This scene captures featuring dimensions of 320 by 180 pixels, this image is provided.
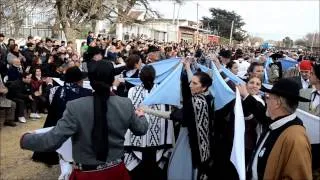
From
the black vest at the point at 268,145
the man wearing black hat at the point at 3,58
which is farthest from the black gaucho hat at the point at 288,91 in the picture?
the man wearing black hat at the point at 3,58

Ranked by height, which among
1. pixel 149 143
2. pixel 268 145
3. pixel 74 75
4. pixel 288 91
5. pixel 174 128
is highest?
pixel 288 91

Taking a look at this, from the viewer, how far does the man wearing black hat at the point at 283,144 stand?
280 cm

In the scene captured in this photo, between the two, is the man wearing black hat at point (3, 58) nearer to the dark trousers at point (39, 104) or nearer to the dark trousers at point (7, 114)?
the dark trousers at point (39, 104)

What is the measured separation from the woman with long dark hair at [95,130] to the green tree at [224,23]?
68.8 m

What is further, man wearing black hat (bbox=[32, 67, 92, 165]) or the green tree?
the green tree

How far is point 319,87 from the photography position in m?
4.56

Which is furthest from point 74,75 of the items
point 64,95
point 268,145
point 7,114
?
point 7,114

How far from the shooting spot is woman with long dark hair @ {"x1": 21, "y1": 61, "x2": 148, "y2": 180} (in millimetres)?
3055

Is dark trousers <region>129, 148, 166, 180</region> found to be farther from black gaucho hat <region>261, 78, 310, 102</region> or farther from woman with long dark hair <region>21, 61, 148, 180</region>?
black gaucho hat <region>261, 78, 310, 102</region>

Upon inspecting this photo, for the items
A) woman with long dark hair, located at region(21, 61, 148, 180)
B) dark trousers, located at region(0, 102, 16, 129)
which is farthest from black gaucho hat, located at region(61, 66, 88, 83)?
dark trousers, located at region(0, 102, 16, 129)

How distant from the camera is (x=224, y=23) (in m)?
74.1

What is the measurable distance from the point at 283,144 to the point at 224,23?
73.1m

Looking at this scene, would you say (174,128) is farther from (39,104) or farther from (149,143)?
(39,104)

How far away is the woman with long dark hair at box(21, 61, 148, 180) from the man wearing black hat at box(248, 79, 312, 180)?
42.0 inches
